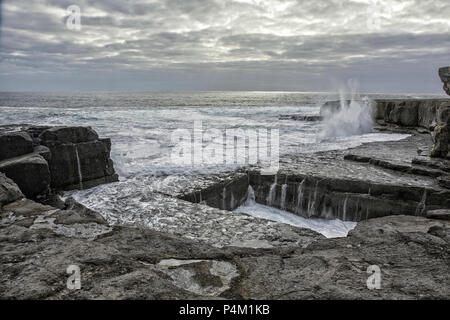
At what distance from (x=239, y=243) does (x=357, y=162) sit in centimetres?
666

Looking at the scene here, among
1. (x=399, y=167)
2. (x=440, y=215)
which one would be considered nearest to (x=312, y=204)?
(x=440, y=215)

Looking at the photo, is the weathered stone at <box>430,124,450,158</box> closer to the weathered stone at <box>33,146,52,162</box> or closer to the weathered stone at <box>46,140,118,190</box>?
the weathered stone at <box>46,140,118,190</box>

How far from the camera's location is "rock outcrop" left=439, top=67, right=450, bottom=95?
50.8ft

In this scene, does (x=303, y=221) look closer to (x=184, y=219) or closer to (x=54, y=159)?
(x=184, y=219)

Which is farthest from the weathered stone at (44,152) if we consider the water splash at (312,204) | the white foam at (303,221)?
the water splash at (312,204)

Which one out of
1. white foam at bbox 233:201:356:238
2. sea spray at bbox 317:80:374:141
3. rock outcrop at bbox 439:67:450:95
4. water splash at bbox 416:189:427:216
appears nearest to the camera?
white foam at bbox 233:201:356:238

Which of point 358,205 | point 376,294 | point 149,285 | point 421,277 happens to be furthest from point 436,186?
point 149,285

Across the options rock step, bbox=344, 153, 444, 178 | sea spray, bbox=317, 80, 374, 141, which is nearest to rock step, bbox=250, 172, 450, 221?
rock step, bbox=344, 153, 444, 178

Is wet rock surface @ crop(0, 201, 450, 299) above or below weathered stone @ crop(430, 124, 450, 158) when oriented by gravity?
below

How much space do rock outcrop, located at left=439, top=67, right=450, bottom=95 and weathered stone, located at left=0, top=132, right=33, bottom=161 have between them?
60.0 feet

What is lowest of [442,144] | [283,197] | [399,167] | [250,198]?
[250,198]

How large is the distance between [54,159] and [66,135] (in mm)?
668

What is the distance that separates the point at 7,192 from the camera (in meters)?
4.21

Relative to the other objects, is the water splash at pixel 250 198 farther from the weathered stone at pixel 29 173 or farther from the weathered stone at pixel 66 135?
the weathered stone at pixel 29 173
